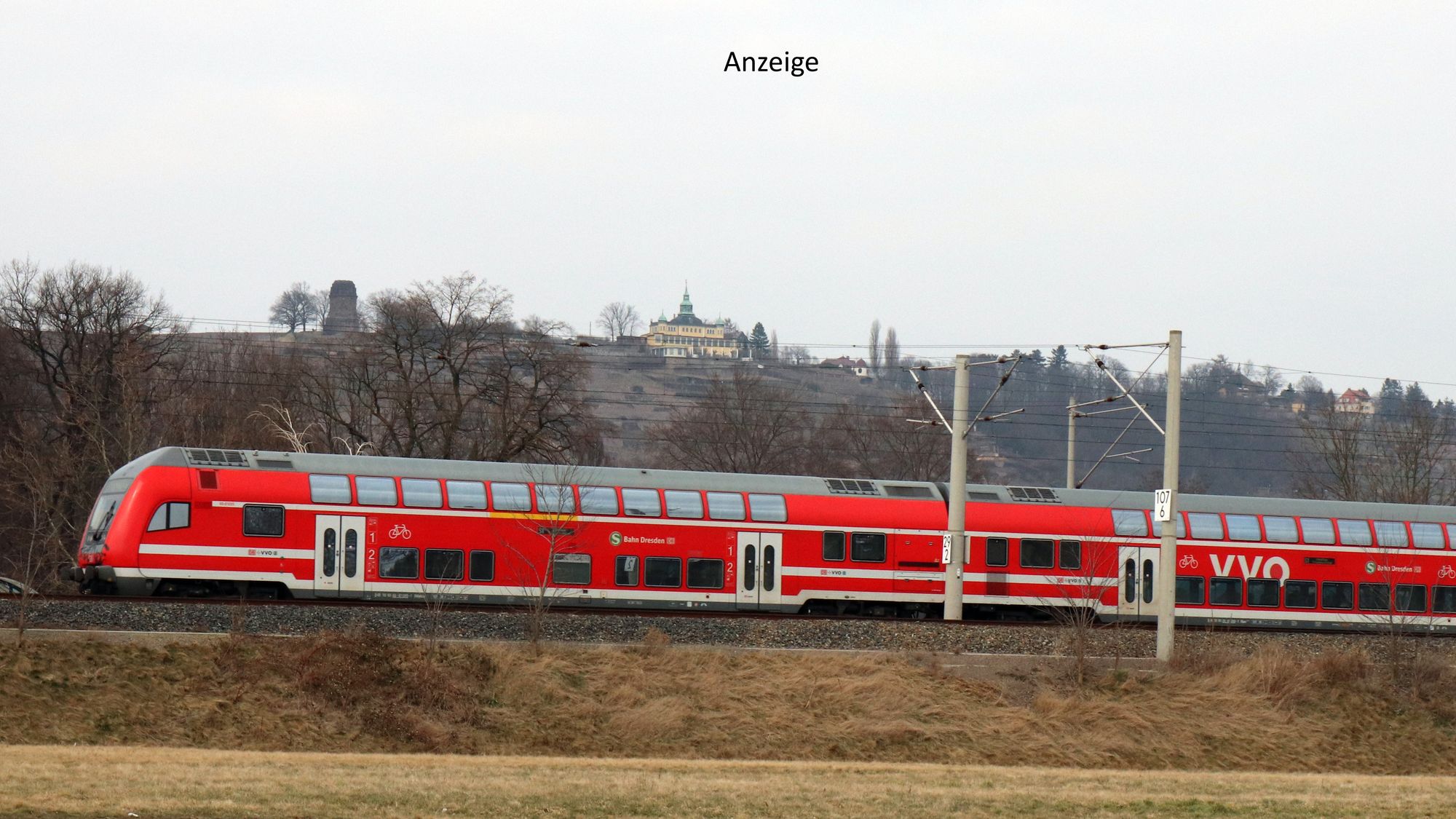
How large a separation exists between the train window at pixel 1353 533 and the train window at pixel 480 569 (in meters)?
21.5

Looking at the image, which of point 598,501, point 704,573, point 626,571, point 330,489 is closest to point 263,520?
point 330,489

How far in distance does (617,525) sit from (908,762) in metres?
10.6

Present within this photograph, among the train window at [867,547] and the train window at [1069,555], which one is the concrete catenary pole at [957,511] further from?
the train window at [1069,555]

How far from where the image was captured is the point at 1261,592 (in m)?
40.5

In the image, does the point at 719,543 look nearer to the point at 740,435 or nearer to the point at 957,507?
the point at 957,507

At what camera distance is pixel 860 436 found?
100 meters

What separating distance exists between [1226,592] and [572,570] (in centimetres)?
1639

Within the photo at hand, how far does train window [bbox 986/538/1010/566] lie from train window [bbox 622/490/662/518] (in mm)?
8080

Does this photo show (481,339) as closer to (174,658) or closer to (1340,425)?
(174,658)

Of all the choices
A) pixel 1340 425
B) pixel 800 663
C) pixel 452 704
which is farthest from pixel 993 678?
pixel 1340 425

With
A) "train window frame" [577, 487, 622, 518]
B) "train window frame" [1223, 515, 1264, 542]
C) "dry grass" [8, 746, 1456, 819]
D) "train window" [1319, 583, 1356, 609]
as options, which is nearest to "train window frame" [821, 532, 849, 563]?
"train window frame" [577, 487, 622, 518]

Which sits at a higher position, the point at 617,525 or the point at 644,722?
the point at 617,525

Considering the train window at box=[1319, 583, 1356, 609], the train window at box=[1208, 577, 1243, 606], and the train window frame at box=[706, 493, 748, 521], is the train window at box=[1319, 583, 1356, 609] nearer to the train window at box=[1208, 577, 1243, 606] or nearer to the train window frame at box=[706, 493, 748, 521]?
the train window at box=[1208, 577, 1243, 606]

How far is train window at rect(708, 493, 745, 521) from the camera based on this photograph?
121 ft
